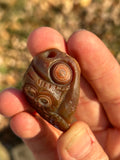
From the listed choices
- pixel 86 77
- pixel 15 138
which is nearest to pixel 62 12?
pixel 86 77

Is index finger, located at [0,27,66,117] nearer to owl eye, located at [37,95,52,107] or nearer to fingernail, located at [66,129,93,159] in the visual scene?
owl eye, located at [37,95,52,107]

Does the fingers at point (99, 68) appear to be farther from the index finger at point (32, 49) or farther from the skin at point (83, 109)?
the index finger at point (32, 49)

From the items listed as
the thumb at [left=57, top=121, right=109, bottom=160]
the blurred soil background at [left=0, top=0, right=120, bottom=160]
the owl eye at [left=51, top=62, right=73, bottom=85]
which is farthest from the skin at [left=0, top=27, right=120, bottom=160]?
the blurred soil background at [left=0, top=0, right=120, bottom=160]

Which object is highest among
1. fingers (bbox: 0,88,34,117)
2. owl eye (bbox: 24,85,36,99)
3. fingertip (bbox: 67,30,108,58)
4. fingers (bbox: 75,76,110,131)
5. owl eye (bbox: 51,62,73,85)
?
fingertip (bbox: 67,30,108,58)

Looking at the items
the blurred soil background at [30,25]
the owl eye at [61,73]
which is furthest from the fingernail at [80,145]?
the blurred soil background at [30,25]

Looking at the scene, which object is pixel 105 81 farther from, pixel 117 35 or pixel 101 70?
pixel 117 35

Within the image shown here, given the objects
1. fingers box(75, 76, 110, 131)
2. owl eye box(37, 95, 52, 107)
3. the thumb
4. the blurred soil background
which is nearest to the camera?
the thumb

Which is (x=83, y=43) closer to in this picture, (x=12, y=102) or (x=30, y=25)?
(x=12, y=102)

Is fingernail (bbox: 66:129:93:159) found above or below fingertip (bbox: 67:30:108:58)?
below
